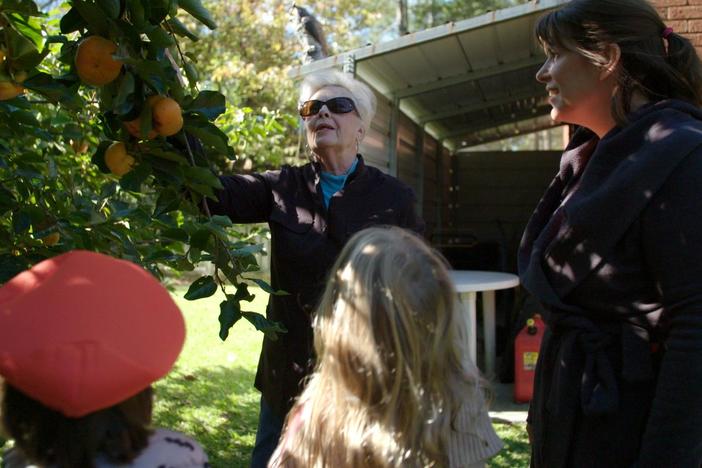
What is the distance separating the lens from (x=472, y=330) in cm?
512

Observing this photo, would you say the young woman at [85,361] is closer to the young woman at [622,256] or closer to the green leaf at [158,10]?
the green leaf at [158,10]

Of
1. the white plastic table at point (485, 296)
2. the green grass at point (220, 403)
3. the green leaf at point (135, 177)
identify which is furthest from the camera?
the white plastic table at point (485, 296)

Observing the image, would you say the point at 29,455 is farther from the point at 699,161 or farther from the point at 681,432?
the point at 699,161

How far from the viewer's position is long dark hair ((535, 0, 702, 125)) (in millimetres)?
1629

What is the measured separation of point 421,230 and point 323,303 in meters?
1.16

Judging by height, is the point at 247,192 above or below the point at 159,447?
above

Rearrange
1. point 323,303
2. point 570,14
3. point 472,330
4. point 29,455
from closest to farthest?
point 29,455 → point 323,303 → point 570,14 → point 472,330

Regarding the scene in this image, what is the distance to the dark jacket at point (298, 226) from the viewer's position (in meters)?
2.45

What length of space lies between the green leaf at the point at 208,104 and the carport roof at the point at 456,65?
286 centimetres

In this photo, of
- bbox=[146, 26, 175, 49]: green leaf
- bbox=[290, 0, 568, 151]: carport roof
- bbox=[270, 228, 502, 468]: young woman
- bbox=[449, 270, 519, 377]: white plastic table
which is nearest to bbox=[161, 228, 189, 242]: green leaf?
bbox=[146, 26, 175, 49]: green leaf

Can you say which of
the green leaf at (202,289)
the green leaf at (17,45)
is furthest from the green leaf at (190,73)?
the green leaf at (202,289)

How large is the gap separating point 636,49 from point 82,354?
1286 millimetres

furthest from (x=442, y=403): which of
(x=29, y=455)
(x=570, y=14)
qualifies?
(x=570, y=14)

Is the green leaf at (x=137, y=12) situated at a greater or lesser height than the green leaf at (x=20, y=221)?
greater
